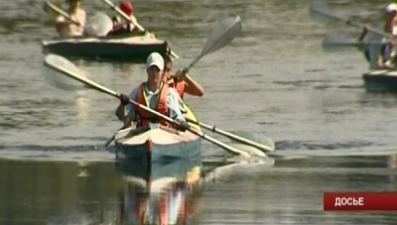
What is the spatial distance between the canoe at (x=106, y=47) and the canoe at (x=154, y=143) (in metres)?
13.1

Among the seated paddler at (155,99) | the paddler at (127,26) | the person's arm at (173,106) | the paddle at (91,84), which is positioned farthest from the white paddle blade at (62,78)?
the paddler at (127,26)

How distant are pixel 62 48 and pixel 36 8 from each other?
42.8ft

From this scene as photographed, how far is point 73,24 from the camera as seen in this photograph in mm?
37594

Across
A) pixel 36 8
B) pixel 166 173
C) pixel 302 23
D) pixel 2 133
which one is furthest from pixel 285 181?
pixel 36 8

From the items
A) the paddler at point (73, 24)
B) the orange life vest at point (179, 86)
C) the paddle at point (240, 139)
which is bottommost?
the paddle at point (240, 139)

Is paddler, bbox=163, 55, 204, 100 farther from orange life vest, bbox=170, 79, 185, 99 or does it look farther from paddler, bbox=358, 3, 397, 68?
paddler, bbox=358, 3, 397, 68

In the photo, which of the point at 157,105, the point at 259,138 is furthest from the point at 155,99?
the point at 259,138

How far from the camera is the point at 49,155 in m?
22.4

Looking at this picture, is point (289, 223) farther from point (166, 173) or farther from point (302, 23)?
point (302, 23)

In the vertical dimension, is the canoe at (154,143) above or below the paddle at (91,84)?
below

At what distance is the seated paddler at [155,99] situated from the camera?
69.8ft

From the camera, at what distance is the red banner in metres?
15.8

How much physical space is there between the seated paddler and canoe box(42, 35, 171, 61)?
43.0 ft

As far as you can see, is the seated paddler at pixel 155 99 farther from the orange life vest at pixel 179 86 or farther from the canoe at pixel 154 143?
the orange life vest at pixel 179 86
